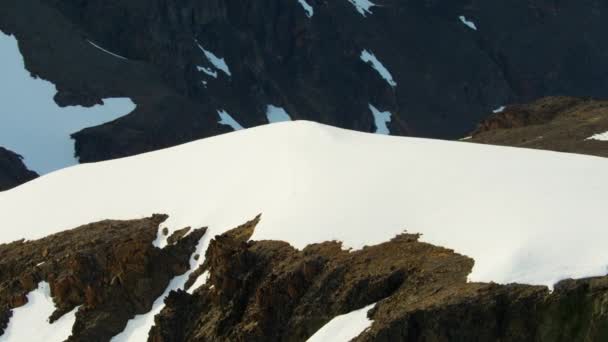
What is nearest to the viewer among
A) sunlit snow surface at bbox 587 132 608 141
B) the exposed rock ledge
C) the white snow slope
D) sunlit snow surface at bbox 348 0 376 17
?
the exposed rock ledge

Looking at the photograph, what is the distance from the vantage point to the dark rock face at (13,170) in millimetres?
79631

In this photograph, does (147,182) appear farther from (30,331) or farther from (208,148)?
(30,331)

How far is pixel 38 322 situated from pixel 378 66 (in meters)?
99.8

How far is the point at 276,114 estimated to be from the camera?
113500mm

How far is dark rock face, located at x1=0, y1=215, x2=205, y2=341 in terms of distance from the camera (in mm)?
29531

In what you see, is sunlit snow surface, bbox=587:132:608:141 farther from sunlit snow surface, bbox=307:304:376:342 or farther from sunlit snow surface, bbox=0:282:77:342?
sunlit snow surface, bbox=307:304:376:342

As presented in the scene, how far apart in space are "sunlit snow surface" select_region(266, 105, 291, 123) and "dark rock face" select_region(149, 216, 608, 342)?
82285mm

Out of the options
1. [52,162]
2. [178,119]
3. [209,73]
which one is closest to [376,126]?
[209,73]

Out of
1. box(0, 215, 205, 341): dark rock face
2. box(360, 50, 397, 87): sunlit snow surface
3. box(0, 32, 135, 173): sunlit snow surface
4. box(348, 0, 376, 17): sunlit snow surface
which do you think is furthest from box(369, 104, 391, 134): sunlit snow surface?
box(0, 215, 205, 341): dark rock face

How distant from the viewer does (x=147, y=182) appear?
3600 centimetres

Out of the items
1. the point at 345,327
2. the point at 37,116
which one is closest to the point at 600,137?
the point at 345,327

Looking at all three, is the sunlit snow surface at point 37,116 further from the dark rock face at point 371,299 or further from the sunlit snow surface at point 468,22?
the sunlit snow surface at point 468,22

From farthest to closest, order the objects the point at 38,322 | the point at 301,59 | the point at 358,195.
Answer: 1. the point at 301,59
2. the point at 38,322
3. the point at 358,195

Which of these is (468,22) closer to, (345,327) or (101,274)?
(101,274)
